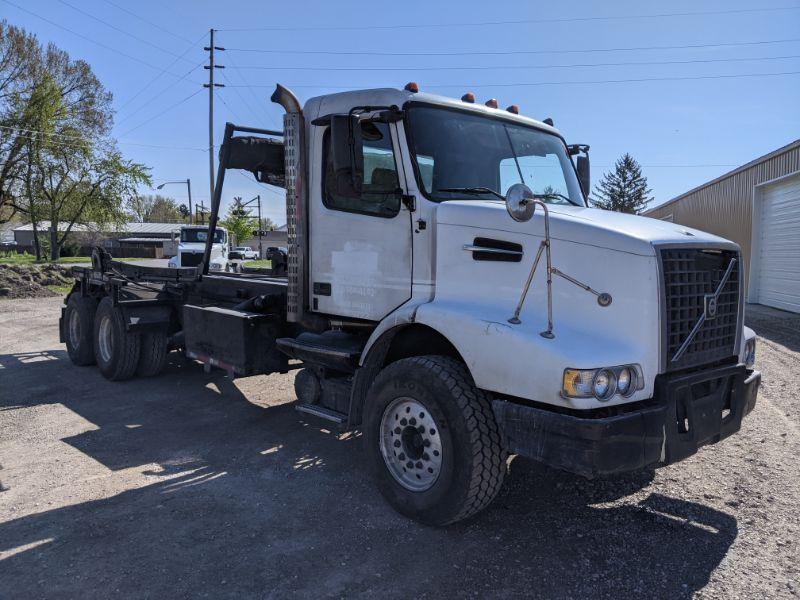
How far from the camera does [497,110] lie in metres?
4.74

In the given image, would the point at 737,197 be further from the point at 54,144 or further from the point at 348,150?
the point at 54,144

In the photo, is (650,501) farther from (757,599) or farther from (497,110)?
(497,110)

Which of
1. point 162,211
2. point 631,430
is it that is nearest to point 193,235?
point 631,430

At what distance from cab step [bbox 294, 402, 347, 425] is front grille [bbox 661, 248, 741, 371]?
93.3 inches

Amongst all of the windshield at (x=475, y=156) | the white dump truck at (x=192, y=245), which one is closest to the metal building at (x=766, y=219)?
the windshield at (x=475, y=156)

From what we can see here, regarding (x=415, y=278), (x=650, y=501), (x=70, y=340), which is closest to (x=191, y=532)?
(x=415, y=278)

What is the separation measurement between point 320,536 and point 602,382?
2.00m

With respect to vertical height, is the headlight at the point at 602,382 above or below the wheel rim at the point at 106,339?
above

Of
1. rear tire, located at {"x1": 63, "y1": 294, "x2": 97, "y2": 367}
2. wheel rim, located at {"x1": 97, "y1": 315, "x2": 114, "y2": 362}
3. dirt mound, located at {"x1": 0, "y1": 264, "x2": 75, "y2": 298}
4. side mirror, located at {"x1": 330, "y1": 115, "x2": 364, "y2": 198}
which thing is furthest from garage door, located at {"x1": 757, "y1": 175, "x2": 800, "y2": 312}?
dirt mound, located at {"x1": 0, "y1": 264, "x2": 75, "y2": 298}

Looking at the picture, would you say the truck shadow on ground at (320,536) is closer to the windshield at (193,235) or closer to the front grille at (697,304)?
the front grille at (697,304)

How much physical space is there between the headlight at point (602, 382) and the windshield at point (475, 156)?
159cm

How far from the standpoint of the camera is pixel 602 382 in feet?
10.3

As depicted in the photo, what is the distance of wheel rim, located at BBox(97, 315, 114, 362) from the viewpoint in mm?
8047

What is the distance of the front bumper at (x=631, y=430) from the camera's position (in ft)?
10.1
